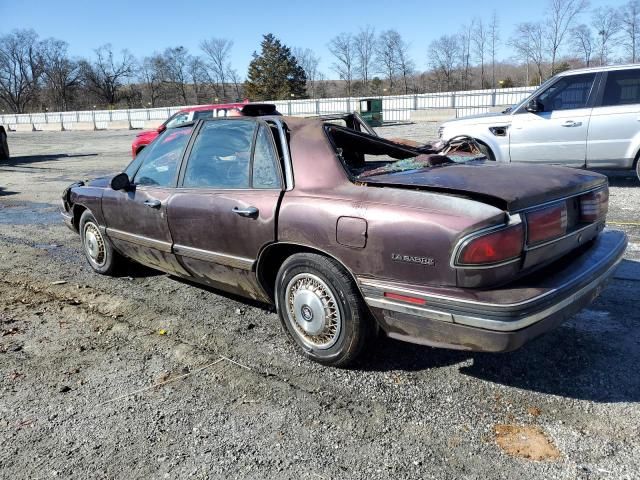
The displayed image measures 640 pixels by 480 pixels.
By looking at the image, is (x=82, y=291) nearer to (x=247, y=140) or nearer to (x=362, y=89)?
(x=247, y=140)

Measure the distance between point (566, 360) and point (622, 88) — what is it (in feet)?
20.1

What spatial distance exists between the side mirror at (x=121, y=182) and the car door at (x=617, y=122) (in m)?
6.64

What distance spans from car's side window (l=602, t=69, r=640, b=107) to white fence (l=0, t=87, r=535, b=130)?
2202 centimetres

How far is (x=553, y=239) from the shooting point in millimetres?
2904

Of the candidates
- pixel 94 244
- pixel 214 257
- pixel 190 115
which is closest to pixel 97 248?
pixel 94 244

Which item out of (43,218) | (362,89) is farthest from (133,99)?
(43,218)

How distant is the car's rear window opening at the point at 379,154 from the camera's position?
3.69m

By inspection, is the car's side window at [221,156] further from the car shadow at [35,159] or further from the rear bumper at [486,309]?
the car shadow at [35,159]

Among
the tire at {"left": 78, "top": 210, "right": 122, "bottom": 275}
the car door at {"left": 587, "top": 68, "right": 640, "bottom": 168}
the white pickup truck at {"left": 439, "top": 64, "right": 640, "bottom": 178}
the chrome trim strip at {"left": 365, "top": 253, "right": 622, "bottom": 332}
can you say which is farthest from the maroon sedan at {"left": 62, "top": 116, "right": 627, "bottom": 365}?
the car door at {"left": 587, "top": 68, "right": 640, "bottom": 168}

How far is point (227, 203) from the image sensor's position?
3.61 meters

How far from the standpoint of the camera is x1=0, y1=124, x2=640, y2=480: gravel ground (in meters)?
2.42

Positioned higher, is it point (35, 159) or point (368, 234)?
point (35, 159)

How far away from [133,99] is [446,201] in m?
86.2

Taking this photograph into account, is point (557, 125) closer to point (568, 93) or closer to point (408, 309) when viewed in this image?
point (568, 93)
